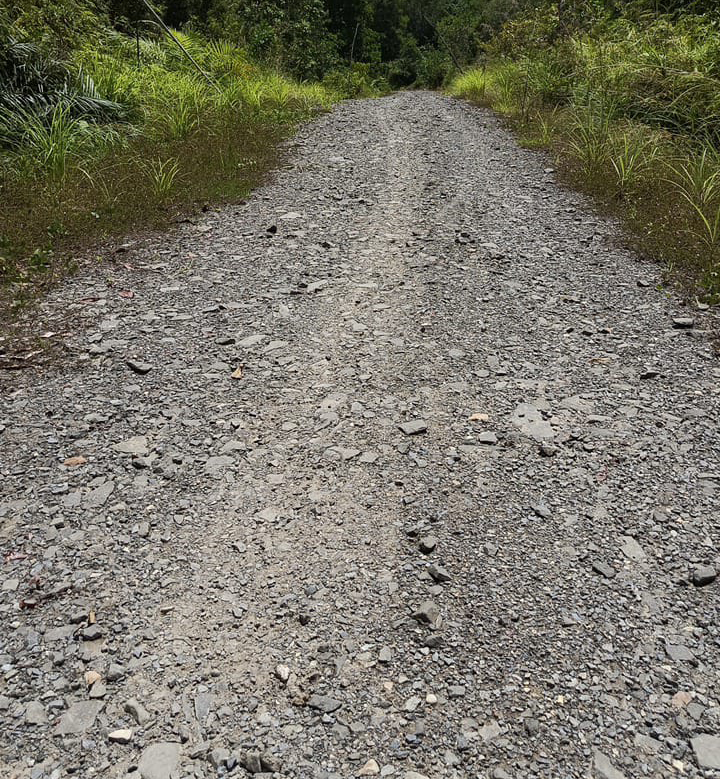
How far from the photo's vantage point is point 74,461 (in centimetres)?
304

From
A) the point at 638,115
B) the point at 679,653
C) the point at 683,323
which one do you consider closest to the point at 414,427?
the point at 679,653

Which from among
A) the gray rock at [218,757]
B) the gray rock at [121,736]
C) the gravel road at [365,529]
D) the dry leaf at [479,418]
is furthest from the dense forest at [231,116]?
the gray rock at [218,757]

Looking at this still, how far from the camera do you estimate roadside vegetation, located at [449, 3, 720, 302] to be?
18.0 ft

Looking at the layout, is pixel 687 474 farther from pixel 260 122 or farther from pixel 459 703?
pixel 260 122

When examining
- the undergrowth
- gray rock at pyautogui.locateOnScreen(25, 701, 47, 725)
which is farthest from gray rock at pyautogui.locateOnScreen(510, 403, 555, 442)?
the undergrowth

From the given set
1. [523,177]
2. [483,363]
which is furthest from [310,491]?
[523,177]

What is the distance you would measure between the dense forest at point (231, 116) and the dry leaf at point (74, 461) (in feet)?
7.06

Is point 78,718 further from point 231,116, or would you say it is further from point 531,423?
point 231,116

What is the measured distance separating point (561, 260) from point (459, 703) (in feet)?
13.8

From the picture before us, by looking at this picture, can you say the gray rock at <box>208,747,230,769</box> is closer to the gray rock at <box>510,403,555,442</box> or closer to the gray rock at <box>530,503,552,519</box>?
the gray rock at <box>530,503,552,519</box>

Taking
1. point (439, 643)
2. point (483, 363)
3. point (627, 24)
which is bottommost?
point (439, 643)

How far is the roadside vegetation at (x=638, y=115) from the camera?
18.0 ft

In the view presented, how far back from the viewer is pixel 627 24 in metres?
10.9

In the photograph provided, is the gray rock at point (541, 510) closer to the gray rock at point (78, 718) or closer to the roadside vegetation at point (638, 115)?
the gray rock at point (78, 718)
